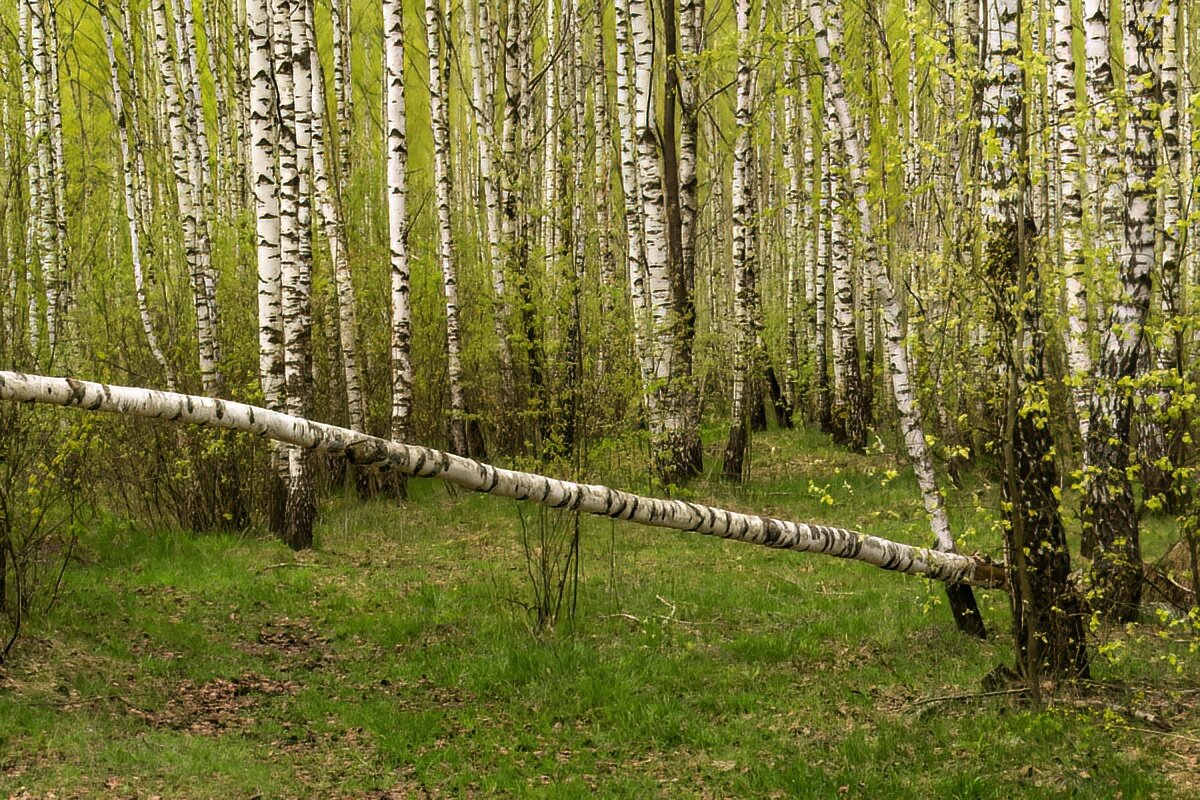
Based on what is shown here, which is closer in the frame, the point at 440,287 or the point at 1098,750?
the point at 1098,750

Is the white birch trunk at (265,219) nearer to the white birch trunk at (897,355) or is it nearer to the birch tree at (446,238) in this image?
the birch tree at (446,238)

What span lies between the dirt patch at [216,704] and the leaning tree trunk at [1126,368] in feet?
15.1

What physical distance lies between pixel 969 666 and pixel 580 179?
424 inches

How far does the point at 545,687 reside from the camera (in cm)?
663

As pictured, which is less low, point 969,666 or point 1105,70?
point 1105,70

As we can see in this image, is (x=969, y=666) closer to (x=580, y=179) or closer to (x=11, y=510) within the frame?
(x=11, y=510)

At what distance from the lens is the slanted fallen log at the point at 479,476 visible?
404 cm

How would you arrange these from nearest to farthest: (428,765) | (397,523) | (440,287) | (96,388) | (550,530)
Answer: (96,388)
(428,765)
(550,530)
(397,523)
(440,287)

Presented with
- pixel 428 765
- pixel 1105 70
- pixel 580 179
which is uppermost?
pixel 580 179

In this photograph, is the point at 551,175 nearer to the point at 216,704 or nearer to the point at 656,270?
the point at 656,270

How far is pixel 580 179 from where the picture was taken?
52.4 feet

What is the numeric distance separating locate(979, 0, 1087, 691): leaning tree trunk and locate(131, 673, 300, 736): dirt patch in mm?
4272

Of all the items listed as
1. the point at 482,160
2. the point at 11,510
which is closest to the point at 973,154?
the point at 11,510

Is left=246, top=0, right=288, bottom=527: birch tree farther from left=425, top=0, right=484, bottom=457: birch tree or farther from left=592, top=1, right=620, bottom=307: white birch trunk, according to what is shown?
left=592, top=1, right=620, bottom=307: white birch trunk
